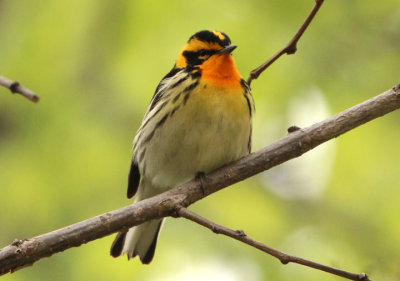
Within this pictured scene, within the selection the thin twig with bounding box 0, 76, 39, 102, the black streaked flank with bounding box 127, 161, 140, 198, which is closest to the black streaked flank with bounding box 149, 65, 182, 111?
the black streaked flank with bounding box 127, 161, 140, 198

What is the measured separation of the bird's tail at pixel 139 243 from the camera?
153 inches

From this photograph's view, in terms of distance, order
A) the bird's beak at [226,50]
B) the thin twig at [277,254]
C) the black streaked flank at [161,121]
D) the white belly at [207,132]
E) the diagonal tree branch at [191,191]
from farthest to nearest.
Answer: the bird's beak at [226,50]
the black streaked flank at [161,121]
the white belly at [207,132]
the diagonal tree branch at [191,191]
the thin twig at [277,254]

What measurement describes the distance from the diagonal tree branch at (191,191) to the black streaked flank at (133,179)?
907 mm

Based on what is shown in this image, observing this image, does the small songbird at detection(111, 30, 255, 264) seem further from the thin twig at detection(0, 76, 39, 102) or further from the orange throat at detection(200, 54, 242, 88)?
the thin twig at detection(0, 76, 39, 102)

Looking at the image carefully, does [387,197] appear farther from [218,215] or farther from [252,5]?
[252,5]

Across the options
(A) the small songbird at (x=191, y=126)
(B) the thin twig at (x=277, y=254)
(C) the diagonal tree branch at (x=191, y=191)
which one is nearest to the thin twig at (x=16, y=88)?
(C) the diagonal tree branch at (x=191, y=191)

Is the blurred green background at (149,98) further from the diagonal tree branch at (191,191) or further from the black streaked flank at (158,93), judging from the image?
the diagonal tree branch at (191,191)

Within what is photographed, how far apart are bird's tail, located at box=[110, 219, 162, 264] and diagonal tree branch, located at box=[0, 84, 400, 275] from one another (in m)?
0.87

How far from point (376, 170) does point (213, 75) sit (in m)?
1.37

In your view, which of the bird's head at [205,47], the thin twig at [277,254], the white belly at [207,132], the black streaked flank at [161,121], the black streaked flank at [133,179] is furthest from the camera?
the black streaked flank at [133,179]

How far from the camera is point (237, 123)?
12.3 ft

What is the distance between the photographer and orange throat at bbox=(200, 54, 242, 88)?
3.84 meters

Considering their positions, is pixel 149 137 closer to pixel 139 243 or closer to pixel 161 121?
pixel 161 121

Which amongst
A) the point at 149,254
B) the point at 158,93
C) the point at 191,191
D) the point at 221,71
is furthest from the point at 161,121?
the point at 149,254
